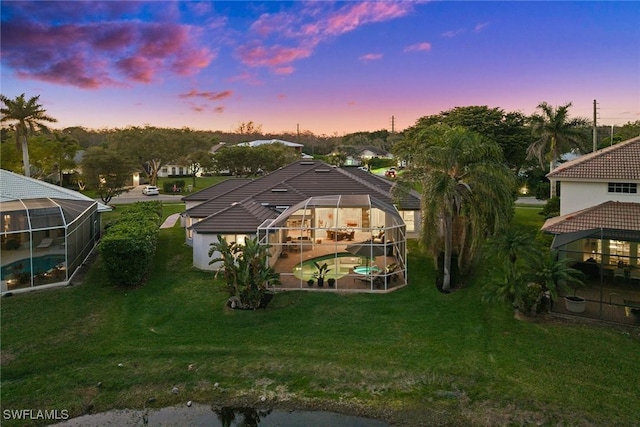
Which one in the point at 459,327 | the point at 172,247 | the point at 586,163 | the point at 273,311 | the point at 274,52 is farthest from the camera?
the point at 274,52

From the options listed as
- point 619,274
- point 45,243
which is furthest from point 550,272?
point 45,243

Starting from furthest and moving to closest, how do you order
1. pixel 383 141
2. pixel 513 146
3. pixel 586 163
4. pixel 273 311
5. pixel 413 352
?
pixel 383 141 → pixel 513 146 → pixel 586 163 → pixel 273 311 → pixel 413 352

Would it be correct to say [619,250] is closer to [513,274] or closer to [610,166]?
[610,166]

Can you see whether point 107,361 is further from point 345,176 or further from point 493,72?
point 493,72

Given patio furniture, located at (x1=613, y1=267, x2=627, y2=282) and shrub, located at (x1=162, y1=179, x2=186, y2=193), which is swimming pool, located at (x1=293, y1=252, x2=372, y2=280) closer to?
patio furniture, located at (x1=613, y1=267, x2=627, y2=282)

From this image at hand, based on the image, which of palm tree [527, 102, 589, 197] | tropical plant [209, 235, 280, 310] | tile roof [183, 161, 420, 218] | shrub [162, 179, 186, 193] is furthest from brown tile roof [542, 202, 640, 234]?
shrub [162, 179, 186, 193]

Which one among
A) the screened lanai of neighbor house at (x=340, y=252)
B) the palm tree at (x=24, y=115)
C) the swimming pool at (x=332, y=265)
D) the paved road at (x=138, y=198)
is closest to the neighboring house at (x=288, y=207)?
the screened lanai of neighbor house at (x=340, y=252)

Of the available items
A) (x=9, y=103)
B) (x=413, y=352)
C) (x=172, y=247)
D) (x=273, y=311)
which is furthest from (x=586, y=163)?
(x=9, y=103)

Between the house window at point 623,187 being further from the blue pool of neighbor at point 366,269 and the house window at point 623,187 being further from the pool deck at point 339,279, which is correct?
the blue pool of neighbor at point 366,269
